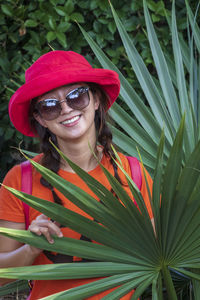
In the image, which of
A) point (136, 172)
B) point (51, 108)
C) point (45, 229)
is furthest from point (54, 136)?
point (45, 229)

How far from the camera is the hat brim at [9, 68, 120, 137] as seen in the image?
4.38 ft

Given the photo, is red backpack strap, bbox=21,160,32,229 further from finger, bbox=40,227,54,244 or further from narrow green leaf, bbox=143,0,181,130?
narrow green leaf, bbox=143,0,181,130

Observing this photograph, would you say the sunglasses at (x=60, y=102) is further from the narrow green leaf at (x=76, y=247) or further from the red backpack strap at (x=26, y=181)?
the narrow green leaf at (x=76, y=247)

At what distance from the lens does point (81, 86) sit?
141cm

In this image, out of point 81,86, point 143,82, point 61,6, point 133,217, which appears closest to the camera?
point 133,217

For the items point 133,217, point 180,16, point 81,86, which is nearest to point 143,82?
point 81,86

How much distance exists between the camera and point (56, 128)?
1.39 m

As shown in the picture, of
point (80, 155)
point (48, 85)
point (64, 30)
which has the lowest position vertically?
point (80, 155)

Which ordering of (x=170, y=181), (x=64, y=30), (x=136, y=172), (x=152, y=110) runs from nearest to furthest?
(x=170, y=181)
(x=136, y=172)
(x=152, y=110)
(x=64, y=30)

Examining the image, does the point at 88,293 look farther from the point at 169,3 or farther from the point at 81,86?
the point at 169,3

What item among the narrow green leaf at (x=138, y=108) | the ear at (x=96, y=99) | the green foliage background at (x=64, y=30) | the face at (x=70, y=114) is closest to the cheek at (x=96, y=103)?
the ear at (x=96, y=99)

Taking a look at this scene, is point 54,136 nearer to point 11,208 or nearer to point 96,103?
point 96,103

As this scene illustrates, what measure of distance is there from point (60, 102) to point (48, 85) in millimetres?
67

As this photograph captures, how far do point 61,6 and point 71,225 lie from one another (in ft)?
5.98
